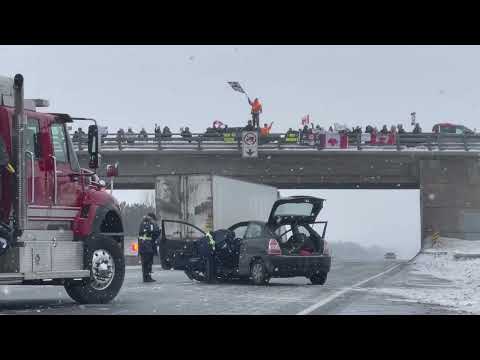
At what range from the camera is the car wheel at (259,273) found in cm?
2167

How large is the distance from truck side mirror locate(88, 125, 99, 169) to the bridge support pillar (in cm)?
3926

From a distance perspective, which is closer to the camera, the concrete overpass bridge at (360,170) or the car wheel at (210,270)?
the car wheel at (210,270)

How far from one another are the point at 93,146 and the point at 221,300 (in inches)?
136

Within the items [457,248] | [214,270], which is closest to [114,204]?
[214,270]

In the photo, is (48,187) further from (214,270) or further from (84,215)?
(214,270)

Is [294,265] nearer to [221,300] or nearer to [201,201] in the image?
[221,300]

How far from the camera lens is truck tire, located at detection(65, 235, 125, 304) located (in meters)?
15.9

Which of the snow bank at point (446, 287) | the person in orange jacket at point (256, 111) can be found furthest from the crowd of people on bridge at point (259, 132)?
the snow bank at point (446, 287)

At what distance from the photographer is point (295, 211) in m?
22.2

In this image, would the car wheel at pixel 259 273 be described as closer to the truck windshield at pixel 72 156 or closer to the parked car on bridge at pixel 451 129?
the truck windshield at pixel 72 156

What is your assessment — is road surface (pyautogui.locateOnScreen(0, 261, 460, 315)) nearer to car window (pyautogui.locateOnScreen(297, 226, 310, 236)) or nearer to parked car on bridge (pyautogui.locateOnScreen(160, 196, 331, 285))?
parked car on bridge (pyautogui.locateOnScreen(160, 196, 331, 285))

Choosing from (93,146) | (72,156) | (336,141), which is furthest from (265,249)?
(336,141)

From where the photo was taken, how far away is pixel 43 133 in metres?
15.1
